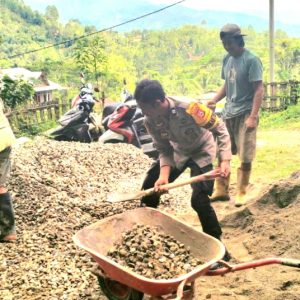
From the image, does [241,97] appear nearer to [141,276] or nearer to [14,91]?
[141,276]

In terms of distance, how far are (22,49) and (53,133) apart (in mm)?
43109

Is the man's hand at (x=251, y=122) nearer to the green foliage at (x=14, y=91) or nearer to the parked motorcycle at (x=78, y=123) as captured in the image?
the parked motorcycle at (x=78, y=123)

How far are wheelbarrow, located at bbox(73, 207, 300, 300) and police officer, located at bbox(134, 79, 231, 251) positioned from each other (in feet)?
1.11

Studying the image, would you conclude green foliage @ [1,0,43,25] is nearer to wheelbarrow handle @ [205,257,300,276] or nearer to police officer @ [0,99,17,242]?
police officer @ [0,99,17,242]

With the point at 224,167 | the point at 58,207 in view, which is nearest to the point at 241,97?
the point at 224,167

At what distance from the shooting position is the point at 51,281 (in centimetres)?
346

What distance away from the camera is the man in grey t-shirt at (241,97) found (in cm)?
509

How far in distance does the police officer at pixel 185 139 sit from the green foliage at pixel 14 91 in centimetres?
699

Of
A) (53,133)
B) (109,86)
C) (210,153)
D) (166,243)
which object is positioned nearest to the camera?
(166,243)

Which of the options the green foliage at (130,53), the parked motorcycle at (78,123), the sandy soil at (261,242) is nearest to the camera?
the sandy soil at (261,242)

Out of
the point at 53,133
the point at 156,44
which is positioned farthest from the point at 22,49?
the point at 53,133

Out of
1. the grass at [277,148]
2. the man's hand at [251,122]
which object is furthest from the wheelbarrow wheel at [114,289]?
the grass at [277,148]

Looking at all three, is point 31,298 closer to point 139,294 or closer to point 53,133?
point 139,294

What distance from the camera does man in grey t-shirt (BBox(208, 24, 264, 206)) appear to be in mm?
5090
